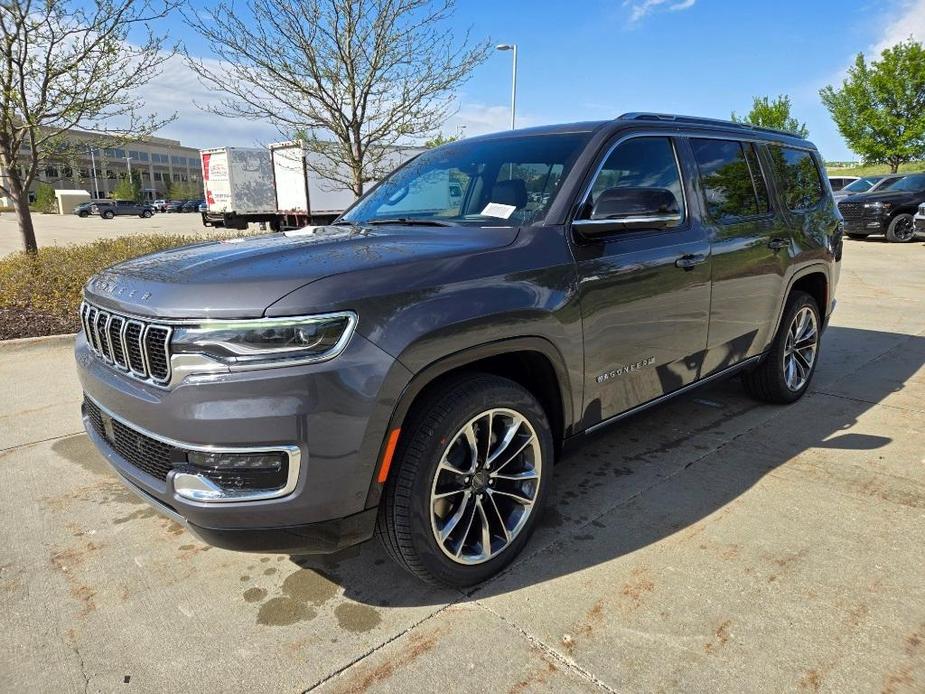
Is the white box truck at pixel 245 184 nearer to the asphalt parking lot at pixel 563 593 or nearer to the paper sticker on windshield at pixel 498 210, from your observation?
the asphalt parking lot at pixel 563 593

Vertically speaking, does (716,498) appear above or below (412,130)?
below

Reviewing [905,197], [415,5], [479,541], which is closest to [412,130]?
[415,5]

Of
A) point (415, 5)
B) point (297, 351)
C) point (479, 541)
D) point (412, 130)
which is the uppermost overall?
point (415, 5)

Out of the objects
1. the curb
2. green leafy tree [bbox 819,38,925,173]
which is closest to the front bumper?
the curb

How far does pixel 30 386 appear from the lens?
516 cm

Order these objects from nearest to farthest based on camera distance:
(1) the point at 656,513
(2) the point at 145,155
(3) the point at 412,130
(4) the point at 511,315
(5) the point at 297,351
Answer: (5) the point at 297,351 → (4) the point at 511,315 → (1) the point at 656,513 → (3) the point at 412,130 → (2) the point at 145,155

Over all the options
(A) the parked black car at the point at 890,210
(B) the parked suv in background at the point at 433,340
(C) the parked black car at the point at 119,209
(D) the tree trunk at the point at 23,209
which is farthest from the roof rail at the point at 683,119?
(C) the parked black car at the point at 119,209

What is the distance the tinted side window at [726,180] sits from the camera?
11.9ft

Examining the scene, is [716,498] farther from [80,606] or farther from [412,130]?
[412,130]

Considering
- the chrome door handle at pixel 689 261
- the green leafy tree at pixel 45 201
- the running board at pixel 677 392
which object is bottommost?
the running board at pixel 677 392

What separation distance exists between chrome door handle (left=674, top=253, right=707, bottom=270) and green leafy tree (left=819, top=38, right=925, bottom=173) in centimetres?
3267

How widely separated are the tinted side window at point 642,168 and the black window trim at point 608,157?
0.04 feet

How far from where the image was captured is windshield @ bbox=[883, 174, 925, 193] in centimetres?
1741

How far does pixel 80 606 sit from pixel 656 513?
255 centimetres
